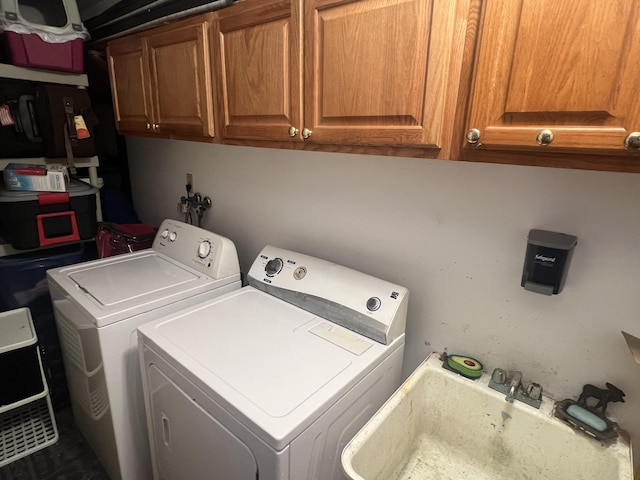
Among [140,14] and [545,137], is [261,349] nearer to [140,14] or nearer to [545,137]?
[545,137]

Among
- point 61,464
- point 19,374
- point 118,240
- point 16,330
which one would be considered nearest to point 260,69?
point 118,240

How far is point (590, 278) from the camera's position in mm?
988

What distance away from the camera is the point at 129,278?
5.33 feet

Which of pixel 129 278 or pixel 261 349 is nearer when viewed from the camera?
pixel 261 349

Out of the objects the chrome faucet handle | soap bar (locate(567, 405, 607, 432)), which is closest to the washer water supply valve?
the chrome faucet handle

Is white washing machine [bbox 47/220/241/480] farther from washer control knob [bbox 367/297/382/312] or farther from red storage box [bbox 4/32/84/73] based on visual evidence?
red storage box [bbox 4/32/84/73]

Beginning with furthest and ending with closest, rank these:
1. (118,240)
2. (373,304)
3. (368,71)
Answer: (118,240), (373,304), (368,71)

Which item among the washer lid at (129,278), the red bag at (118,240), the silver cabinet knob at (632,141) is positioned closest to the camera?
the silver cabinet knob at (632,141)

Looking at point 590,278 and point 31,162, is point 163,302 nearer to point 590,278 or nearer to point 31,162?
point 31,162

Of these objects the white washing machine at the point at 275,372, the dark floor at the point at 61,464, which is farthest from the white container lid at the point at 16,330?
the white washing machine at the point at 275,372

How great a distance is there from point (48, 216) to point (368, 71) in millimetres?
1832

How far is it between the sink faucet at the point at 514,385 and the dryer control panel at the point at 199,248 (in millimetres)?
1200

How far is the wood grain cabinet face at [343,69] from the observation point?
797 mm

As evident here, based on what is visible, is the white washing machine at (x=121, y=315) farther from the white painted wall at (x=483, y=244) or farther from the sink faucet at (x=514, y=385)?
the sink faucet at (x=514, y=385)
